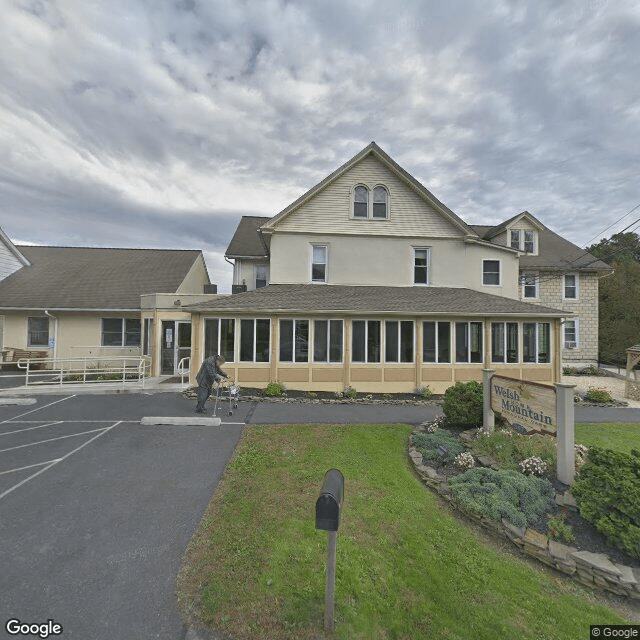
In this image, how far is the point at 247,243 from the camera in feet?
67.6

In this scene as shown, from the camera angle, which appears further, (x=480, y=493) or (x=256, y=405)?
(x=256, y=405)

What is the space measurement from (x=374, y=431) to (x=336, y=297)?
23.0 feet

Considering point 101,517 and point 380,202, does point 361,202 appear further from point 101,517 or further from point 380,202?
point 101,517

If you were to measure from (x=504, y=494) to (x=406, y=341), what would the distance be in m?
8.90

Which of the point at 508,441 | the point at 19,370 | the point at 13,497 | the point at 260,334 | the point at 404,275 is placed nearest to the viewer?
the point at 13,497

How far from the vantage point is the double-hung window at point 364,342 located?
13.8 m

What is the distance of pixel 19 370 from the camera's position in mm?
18312

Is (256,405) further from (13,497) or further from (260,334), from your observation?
(13,497)

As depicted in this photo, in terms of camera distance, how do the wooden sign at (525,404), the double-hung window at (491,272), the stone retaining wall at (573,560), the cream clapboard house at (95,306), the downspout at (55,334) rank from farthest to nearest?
the downspout at (55,334) < the double-hung window at (491,272) < the cream clapboard house at (95,306) < the wooden sign at (525,404) < the stone retaining wall at (573,560)

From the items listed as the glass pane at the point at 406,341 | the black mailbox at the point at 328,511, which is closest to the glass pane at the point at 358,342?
the glass pane at the point at 406,341

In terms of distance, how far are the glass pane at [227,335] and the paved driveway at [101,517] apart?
4.72m

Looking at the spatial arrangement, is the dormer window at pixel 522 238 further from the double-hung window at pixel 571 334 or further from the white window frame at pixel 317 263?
the white window frame at pixel 317 263

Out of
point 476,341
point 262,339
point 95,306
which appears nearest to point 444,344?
point 476,341

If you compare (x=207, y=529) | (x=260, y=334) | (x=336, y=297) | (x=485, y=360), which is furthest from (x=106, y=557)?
(x=485, y=360)
